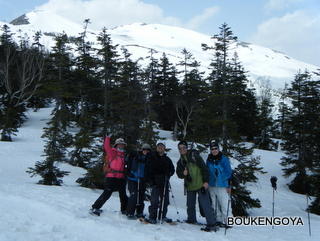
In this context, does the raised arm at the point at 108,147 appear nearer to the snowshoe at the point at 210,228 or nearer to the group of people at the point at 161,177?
the group of people at the point at 161,177

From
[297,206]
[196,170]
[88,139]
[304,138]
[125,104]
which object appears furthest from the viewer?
[304,138]

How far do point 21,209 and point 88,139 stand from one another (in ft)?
32.0

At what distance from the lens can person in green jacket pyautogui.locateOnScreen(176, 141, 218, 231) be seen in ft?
25.4

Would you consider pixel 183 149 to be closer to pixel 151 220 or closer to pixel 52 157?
pixel 151 220

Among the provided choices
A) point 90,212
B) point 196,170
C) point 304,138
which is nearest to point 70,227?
point 90,212

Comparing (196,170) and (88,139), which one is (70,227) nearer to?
(196,170)

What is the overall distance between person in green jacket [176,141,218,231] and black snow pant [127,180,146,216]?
1.12 m

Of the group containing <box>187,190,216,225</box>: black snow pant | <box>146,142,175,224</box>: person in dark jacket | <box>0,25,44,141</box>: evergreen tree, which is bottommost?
<box>187,190,216,225</box>: black snow pant

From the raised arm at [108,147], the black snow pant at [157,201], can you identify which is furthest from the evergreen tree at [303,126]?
the raised arm at [108,147]

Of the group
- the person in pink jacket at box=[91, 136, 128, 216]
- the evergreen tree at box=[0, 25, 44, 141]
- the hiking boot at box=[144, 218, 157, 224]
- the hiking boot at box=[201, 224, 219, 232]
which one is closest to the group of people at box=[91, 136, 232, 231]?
the person in pink jacket at box=[91, 136, 128, 216]

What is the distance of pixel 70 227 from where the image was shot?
6547mm

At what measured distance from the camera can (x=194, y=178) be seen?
8016mm

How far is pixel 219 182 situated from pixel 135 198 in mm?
2238

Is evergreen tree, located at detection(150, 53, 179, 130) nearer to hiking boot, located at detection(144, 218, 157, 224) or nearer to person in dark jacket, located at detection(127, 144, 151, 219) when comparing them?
person in dark jacket, located at detection(127, 144, 151, 219)
